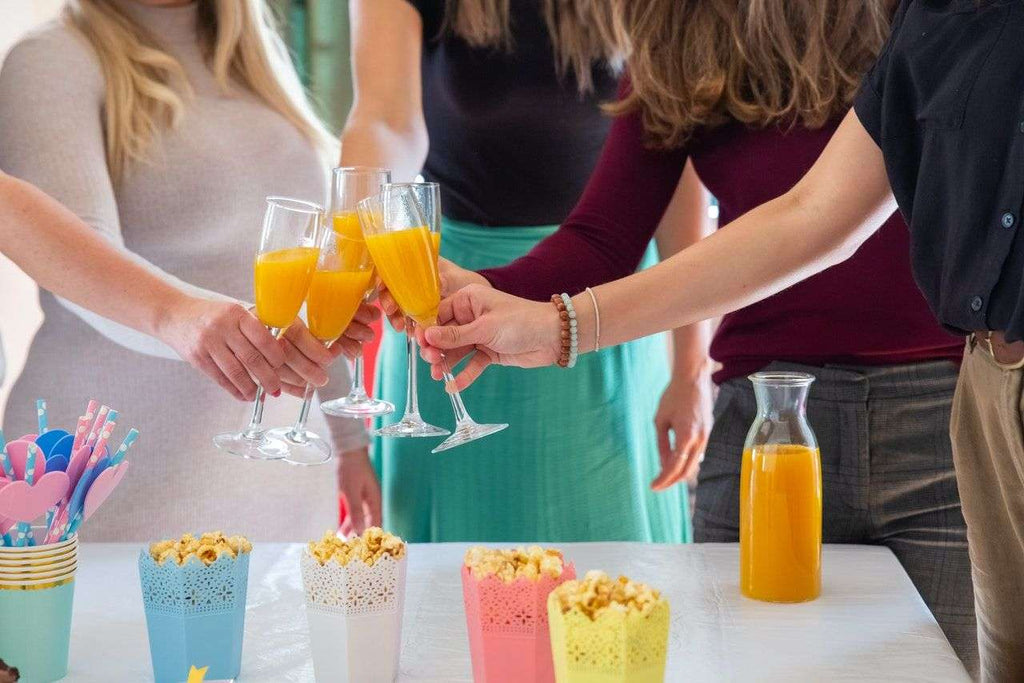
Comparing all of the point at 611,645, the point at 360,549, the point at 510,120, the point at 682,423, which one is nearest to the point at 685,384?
the point at 682,423

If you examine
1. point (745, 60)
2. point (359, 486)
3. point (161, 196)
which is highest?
point (745, 60)

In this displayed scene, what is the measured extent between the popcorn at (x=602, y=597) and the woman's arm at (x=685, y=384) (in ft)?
3.86

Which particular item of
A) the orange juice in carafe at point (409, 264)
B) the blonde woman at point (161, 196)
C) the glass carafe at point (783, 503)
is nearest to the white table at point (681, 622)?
the glass carafe at point (783, 503)

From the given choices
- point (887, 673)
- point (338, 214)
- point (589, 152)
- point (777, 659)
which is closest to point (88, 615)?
point (338, 214)

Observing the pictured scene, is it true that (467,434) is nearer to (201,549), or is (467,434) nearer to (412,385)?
(412,385)

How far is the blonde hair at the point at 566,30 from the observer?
79.7 inches

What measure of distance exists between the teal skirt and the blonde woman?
0.18 metres

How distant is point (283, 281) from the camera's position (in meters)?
1.28

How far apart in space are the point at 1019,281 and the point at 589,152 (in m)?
1.18

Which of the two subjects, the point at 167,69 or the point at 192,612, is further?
the point at 167,69

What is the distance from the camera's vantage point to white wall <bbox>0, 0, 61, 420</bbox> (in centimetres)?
334

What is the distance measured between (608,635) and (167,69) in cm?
151

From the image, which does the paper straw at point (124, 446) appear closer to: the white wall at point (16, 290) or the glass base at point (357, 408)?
the glass base at point (357, 408)

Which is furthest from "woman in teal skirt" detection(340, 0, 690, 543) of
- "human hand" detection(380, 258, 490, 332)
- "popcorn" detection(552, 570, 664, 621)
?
"popcorn" detection(552, 570, 664, 621)
